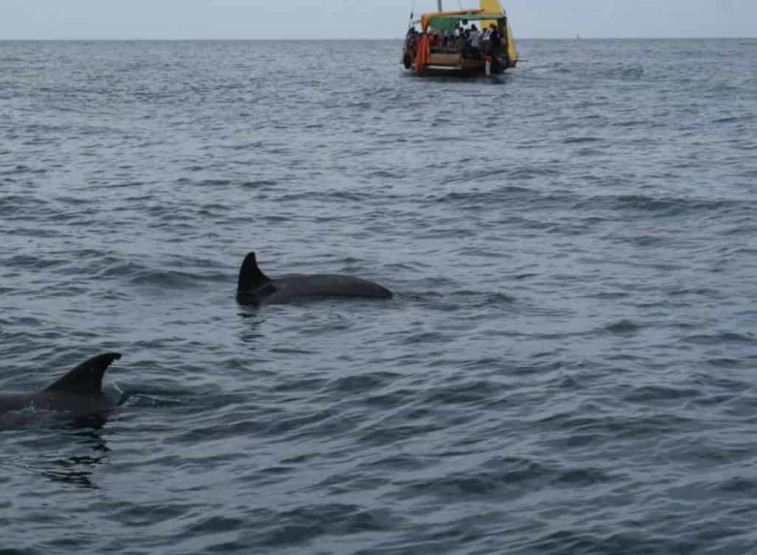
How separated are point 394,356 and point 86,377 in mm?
2951

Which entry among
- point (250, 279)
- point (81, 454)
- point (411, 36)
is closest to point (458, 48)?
point (411, 36)

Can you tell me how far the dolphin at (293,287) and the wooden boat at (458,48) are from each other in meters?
47.0

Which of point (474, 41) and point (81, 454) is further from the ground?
point (474, 41)

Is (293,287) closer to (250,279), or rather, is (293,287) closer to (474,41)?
(250,279)

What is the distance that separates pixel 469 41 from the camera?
61219mm

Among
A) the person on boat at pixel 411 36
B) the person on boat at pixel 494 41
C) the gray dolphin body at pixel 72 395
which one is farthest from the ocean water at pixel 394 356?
the person on boat at pixel 411 36

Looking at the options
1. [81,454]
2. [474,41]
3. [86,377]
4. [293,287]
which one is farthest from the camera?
[474,41]

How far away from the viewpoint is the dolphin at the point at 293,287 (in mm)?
13570

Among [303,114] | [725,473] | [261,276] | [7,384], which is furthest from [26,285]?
[303,114]

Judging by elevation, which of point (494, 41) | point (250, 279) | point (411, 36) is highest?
point (411, 36)

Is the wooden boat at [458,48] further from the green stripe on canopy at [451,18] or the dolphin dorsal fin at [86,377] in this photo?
the dolphin dorsal fin at [86,377]

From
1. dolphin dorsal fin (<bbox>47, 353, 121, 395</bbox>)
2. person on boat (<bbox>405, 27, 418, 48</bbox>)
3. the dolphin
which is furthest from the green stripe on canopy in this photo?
dolphin dorsal fin (<bbox>47, 353, 121, 395</bbox>)

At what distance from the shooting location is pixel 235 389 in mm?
10492

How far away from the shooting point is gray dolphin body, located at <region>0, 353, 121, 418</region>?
373 inches
